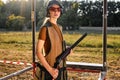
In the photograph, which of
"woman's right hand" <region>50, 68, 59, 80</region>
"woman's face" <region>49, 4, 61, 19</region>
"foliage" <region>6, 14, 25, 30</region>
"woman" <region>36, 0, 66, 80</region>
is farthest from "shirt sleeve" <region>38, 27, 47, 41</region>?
"foliage" <region>6, 14, 25, 30</region>

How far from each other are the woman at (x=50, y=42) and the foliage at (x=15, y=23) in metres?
32.5

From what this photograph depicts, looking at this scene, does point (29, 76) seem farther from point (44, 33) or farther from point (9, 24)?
point (9, 24)

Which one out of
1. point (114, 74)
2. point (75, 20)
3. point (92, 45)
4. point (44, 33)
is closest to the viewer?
point (44, 33)

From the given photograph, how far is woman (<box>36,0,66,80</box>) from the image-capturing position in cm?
220

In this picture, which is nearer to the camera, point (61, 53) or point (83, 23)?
point (61, 53)

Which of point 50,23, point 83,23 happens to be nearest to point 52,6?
point 50,23

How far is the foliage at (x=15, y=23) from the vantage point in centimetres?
3459

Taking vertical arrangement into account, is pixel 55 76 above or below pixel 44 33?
below

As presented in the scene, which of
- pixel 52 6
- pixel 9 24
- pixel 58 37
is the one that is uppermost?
pixel 52 6

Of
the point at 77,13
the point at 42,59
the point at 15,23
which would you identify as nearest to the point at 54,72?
the point at 42,59

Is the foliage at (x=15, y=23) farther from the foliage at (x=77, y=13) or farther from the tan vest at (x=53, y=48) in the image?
the tan vest at (x=53, y=48)

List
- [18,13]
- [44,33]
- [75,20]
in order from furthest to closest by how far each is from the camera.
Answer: [18,13], [75,20], [44,33]

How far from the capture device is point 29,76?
6504 mm

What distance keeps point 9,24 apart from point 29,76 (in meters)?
30.8
